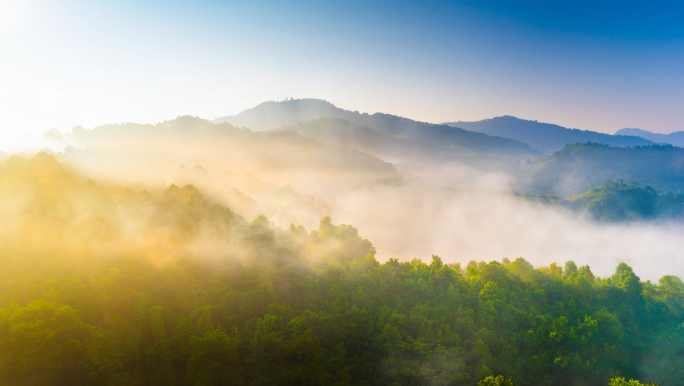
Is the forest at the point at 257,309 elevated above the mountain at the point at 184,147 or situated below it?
below

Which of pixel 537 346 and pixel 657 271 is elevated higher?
pixel 537 346

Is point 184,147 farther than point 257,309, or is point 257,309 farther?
point 184,147

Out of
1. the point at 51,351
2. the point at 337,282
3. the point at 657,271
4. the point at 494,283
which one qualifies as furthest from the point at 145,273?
the point at 657,271

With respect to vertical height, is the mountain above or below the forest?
above

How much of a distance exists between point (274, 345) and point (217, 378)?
5.89 meters

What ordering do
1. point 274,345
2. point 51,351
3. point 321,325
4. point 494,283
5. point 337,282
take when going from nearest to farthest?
point 51,351 < point 274,345 < point 321,325 < point 337,282 < point 494,283

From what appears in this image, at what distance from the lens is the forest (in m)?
29.1

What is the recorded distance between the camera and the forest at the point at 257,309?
1145 inches

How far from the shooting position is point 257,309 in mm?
38812

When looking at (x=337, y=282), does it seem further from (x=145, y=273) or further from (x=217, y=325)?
(x=145, y=273)

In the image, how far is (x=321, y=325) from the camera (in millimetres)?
39250

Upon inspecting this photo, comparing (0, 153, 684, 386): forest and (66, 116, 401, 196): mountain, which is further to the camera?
(66, 116, 401, 196): mountain

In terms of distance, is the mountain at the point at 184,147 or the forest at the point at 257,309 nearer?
the forest at the point at 257,309

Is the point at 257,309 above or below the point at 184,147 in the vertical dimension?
below
